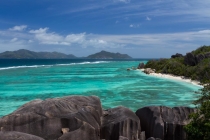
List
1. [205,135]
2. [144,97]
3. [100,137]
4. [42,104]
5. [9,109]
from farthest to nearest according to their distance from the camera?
[144,97]
[9,109]
[100,137]
[42,104]
[205,135]

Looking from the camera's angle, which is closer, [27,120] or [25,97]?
[27,120]

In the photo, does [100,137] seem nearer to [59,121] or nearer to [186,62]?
[59,121]

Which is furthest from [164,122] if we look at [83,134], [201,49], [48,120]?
[201,49]

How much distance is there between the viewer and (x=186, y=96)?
23.8 meters

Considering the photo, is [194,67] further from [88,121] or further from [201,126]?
[88,121]

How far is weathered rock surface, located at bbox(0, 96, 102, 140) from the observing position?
8.42 metres

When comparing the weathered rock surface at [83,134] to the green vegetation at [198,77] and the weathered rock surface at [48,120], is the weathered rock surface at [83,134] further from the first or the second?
the green vegetation at [198,77]

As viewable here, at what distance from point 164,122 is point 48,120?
15.4ft

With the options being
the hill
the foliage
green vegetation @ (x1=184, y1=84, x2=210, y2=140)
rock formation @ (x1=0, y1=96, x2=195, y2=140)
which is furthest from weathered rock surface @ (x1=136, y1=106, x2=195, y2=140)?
the foliage

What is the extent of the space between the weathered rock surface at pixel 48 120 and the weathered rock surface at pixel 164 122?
2409 mm

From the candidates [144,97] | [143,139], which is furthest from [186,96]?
[143,139]

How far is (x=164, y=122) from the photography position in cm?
1009

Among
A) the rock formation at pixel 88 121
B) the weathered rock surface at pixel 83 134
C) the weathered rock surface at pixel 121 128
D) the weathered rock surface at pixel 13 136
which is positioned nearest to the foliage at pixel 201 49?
the rock formation at pixel 88 121

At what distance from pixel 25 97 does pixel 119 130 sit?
16.6m
